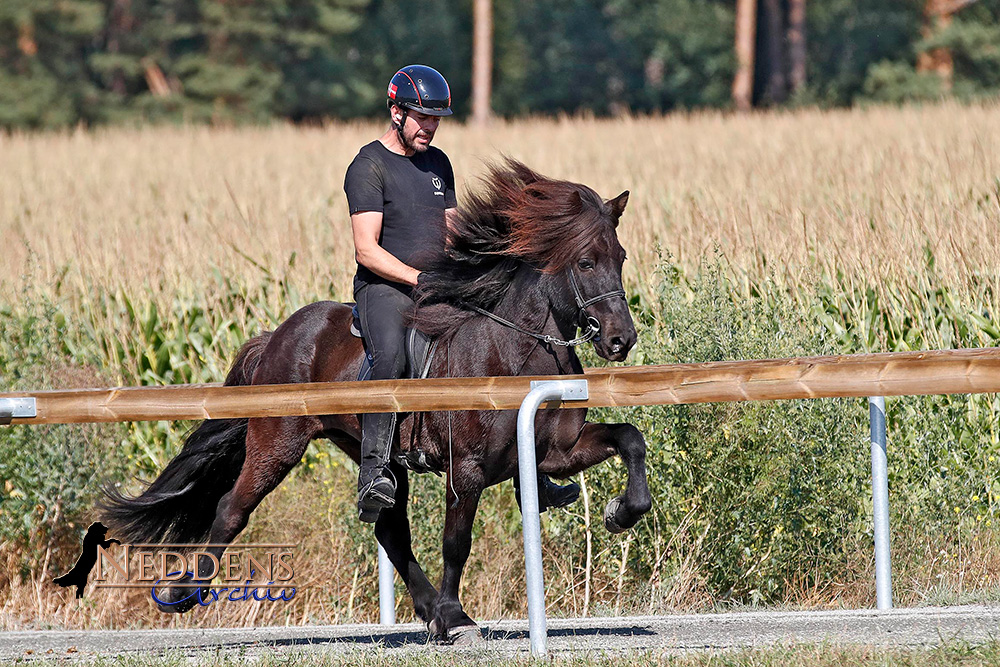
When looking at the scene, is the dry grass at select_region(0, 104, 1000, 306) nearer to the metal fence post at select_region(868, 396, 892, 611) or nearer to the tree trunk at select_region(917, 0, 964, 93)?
the metal fence post at select_region(868, 396, 892, 611)

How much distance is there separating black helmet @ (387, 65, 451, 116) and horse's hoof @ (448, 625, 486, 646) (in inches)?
96.1

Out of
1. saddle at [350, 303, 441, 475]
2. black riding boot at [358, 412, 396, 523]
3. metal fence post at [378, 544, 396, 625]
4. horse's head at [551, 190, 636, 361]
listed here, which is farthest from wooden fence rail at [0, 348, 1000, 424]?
metal fence post at [378, 544, 396, 625]

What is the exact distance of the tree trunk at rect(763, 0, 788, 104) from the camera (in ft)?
134

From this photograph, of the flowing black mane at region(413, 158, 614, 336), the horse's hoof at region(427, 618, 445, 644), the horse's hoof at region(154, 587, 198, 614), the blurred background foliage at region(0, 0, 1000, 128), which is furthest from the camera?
the blurred background foliage at region(0, 0, 1000, 128)

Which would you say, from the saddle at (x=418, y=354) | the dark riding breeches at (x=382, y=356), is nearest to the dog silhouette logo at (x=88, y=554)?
the dark riding breeches at (x=382, y=356)

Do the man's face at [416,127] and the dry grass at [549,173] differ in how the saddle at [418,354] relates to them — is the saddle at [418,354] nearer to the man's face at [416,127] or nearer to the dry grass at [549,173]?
the dry grass at [549,173]

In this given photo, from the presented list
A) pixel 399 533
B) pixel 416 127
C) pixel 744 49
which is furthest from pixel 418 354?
pixel 744 49

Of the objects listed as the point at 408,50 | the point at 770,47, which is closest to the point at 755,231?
the point at 770,47

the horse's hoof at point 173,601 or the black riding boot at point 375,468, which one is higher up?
the black riding boot at point 375,468

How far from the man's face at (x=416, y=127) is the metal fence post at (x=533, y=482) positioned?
152cm

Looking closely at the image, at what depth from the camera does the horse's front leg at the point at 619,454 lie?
213 inches

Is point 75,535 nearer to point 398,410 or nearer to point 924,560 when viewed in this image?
point 398,410

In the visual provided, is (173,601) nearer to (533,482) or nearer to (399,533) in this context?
(399,533)

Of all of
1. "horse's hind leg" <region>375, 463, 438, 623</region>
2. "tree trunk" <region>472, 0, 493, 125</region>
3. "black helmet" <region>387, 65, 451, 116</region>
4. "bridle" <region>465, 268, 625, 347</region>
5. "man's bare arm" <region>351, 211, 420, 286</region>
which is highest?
"tree trunk" <region>472, 0, 493, 125</region>
